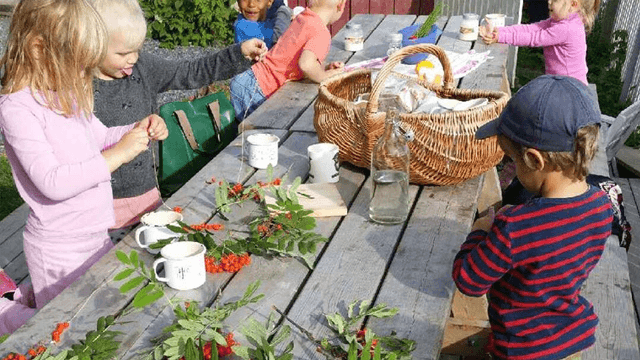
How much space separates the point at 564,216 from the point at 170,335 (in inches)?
41.6

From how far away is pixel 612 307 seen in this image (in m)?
2.83

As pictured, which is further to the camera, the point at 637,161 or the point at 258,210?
the point at 637,161

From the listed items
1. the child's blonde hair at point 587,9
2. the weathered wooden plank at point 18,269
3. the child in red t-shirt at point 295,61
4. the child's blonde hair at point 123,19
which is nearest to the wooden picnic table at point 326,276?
the child's blonde hair at point 123,19

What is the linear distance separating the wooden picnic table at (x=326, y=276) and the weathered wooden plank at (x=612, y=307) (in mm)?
→ 599

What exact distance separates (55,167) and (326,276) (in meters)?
0.91

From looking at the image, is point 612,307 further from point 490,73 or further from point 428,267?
point 490,73

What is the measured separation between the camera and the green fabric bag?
383cm

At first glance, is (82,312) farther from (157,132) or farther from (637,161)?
(637,161)

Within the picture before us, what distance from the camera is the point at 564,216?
6.61 feet

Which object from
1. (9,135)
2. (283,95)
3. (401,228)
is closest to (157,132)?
(9,135)

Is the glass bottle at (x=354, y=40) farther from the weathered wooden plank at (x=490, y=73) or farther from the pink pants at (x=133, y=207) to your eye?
the pink pants at (x=133, y=207)

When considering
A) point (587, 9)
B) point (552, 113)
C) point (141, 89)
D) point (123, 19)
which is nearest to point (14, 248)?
point (141, 89)

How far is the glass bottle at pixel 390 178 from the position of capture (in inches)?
103

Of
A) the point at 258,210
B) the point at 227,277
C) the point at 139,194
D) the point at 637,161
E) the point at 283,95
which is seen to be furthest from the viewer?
the point at 637,161
